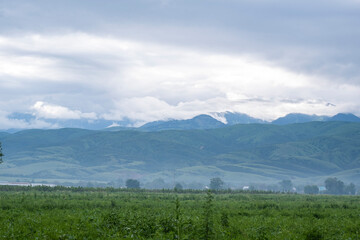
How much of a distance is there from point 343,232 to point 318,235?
2.52 m

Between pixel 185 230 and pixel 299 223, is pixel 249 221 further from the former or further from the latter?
pixel 185 230

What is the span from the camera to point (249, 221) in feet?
147

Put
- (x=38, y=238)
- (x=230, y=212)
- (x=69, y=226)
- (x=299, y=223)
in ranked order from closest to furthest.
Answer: (x=38, y=238) < (x=69, y=226) < (x=299, y=223) < (x=230, y=212)

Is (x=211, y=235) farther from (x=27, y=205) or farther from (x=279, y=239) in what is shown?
(x=27, y=205)

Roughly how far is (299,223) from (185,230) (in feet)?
47.4

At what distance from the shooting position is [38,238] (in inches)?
1262

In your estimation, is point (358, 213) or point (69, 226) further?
point (358, 213)

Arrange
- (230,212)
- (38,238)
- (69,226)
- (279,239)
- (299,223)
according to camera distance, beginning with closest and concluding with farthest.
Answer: (38,238)
(279,239)
(69,226)
(299,223)
(230,212)

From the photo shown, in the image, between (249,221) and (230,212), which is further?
(230,212)

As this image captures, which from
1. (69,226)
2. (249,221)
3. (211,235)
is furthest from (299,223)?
(69,226)

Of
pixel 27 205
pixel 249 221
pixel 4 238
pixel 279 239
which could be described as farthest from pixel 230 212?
pixel 4 238

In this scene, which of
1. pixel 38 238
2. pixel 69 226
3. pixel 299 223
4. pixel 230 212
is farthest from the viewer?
pixel 230 212

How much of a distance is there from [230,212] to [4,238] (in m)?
29.4

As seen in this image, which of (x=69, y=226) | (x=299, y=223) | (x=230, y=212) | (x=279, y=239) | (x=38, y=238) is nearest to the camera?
(x=38, y=238)
